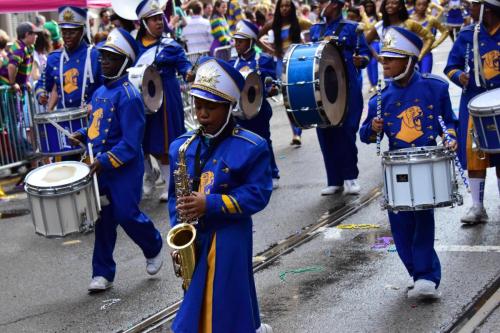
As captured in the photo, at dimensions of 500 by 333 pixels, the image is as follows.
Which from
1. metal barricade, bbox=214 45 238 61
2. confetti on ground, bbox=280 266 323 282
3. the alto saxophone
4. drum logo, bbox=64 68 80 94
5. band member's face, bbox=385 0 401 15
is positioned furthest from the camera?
metal barricade, bbox=214 45 238 61

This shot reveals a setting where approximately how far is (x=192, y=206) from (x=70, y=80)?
5.38 m

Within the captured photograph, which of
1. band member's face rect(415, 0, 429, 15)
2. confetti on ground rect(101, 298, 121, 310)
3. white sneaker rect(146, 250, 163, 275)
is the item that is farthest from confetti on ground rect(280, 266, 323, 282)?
band member's face rect(415, 0, 429, 15)

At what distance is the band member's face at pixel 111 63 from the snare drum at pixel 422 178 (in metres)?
2.26

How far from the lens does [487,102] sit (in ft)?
25.1

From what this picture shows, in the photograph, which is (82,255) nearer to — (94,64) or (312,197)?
(94,64)

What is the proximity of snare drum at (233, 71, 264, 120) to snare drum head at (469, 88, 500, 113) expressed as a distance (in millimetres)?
3497

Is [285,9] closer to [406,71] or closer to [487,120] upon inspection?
[487,120]

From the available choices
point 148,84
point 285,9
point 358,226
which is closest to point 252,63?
point 285,9

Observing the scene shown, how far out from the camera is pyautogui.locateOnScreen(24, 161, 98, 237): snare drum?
23.0 ft

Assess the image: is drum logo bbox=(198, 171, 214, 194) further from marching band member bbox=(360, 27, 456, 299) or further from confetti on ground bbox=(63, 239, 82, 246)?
confetti on ground bbox=(63, 239, 82, 246)

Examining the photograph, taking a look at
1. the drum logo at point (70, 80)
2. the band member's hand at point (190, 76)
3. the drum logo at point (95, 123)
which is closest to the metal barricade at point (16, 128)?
the drum logo at point (70, 80)

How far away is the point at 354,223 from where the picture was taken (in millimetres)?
9445

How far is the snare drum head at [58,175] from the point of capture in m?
7.04

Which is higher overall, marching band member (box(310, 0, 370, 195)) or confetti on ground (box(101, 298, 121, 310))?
marching band member (box(310, 0, 370, 195))
